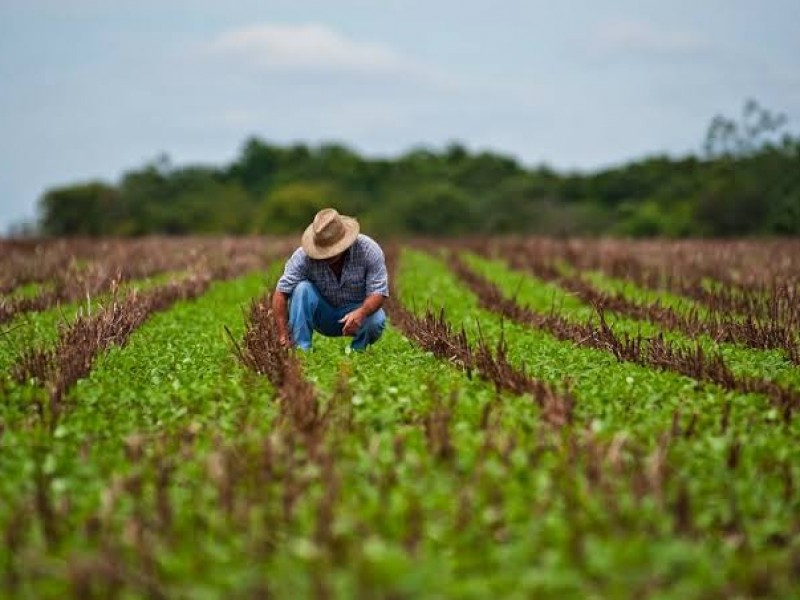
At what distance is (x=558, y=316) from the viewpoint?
10523 millimetres

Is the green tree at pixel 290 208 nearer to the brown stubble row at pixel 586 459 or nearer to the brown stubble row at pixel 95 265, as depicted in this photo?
the brown stubble row at pixel 95 265

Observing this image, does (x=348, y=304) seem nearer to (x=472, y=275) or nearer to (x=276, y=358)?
(x=276, y=358)

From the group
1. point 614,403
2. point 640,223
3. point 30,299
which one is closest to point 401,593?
point 614,403

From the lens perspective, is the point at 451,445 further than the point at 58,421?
No

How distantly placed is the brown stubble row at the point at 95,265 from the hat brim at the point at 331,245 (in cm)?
207

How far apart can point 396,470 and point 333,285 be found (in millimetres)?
4082

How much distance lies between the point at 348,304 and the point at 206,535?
15.7ft

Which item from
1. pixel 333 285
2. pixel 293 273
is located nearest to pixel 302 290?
pixel 293 273

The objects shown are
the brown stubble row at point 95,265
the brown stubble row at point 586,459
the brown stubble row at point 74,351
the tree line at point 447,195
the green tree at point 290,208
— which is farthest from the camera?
the green tree at point 290,208

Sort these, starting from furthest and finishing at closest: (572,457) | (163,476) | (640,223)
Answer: (640,223), (572,457), (163,476)

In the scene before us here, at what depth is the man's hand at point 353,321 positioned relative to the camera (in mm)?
8328

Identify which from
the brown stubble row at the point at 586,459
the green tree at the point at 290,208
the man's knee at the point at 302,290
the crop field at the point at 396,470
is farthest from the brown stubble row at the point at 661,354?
the green tree at the point at 290,208

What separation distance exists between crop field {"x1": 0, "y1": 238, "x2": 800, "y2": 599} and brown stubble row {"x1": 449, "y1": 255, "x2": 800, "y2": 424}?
29 mm

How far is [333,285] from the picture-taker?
889cm
